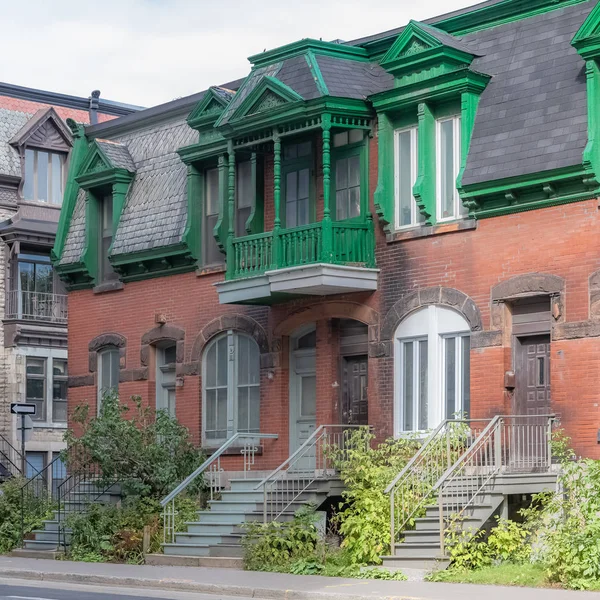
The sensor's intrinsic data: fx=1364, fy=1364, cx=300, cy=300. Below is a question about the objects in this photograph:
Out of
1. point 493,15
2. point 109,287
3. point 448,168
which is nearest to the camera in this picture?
point 448,168

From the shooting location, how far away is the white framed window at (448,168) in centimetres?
2317

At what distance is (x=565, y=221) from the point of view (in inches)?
839

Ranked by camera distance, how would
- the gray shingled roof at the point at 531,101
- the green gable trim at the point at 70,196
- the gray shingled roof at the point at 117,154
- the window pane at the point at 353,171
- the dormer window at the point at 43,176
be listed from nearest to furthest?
1. the gray shingled roof at the point at 531,101
2. the window pane at the point at 353,171
3. the gray shingled roof at the point at 117,154
4. the green gable trim at the point at 70,196
5. the dormer window at the point at 43,176

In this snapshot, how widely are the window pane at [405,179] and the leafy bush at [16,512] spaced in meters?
10.2

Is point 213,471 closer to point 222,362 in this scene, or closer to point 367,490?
point 222,362

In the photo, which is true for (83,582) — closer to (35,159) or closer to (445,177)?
(445,177)

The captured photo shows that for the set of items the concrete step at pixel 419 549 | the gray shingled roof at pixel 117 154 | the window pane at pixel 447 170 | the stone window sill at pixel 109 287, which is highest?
the gray shingled roof at pixel 117 154

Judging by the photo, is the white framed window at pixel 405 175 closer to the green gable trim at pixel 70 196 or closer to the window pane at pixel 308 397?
the window pane at pixel 308 397

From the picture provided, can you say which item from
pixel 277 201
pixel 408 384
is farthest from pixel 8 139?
pixel 408 384

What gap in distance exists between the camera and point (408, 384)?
24.0 m

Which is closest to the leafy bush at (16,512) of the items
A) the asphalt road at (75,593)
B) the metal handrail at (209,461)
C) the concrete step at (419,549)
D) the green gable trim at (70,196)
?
the metal handrail at (209,461)

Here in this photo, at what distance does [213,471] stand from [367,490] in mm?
5229

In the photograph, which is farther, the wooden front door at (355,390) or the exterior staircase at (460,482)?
the wooden front door at (355,390)

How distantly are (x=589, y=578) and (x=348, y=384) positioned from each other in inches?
330
